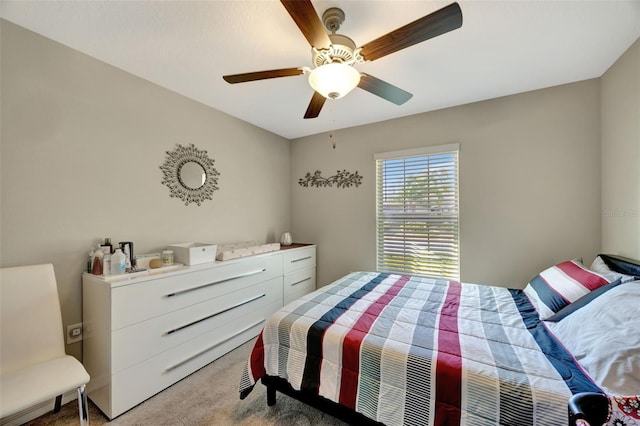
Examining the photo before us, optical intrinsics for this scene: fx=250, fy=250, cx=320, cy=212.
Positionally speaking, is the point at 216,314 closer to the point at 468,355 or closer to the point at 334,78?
the point at 468,355

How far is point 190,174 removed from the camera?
2529mm

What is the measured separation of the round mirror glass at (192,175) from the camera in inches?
97.6

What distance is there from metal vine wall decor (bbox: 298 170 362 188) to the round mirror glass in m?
1.48

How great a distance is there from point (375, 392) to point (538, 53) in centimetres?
253

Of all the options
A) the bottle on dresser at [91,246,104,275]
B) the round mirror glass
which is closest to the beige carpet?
the bottle on dresser at [91,246,104,275]

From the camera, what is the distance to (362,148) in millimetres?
3287

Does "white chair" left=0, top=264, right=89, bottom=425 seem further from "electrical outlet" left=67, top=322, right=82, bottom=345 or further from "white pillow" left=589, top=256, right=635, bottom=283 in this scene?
"white pillow" left=589, top=256, right=635, bottom=283

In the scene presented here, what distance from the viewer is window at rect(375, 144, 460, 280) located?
2.79 m

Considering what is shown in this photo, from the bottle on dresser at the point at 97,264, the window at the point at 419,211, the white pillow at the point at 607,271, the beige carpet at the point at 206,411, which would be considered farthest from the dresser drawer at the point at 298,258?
the white pillow at the point at 607,271

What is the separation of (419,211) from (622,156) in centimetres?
160

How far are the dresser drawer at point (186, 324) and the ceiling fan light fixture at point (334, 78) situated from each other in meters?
1.92

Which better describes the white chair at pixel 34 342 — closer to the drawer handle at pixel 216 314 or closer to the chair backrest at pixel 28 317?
the chair backrest at pixel 28 317

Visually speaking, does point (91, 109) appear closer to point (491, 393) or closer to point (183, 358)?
point (183, 358)

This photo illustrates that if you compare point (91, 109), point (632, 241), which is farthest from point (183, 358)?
point (632, 241)
